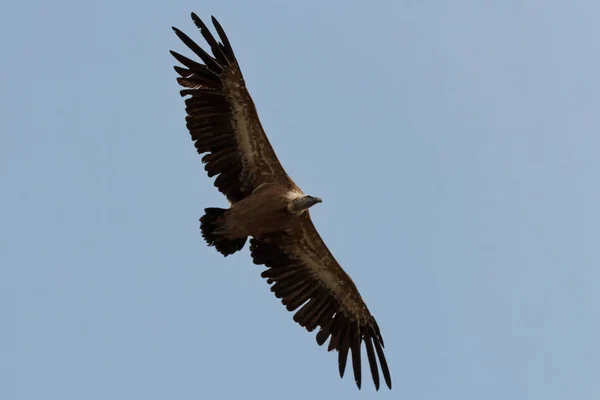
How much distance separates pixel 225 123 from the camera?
18.2m

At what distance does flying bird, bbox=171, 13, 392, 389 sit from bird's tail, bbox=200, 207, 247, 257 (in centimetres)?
2

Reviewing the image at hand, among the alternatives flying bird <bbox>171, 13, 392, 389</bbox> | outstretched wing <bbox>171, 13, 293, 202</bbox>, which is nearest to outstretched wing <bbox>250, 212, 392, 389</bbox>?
flying bird <bbox>171, 13, 392, 389</bbox>

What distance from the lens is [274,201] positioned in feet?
59.6

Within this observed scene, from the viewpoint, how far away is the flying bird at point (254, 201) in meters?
18.0

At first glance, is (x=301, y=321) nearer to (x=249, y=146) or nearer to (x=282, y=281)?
(x=282, y=281)

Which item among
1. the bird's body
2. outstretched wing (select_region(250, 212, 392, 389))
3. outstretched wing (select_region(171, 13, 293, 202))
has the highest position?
outstretched wing (select_region(171, 13, 293, 202))

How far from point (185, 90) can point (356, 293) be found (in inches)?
185

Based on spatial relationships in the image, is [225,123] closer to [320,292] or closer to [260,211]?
[260,211]

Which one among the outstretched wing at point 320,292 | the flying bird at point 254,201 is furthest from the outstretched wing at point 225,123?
the outstretched wing at point 320,292

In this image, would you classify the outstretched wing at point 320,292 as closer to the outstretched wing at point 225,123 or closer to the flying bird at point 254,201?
the flying bird at point 254,201

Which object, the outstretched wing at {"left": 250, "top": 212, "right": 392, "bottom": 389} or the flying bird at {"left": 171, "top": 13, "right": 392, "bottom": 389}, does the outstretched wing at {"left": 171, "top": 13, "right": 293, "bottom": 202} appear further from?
the outstretched wing at {"left": 250, "top": 212, "right": 392, "bottom": 389}

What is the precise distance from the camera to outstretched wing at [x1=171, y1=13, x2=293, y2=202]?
18.0 m

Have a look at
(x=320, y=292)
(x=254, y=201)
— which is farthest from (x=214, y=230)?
(x=320, y=292)

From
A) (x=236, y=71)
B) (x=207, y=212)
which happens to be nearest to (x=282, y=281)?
(x=207, y=212)
